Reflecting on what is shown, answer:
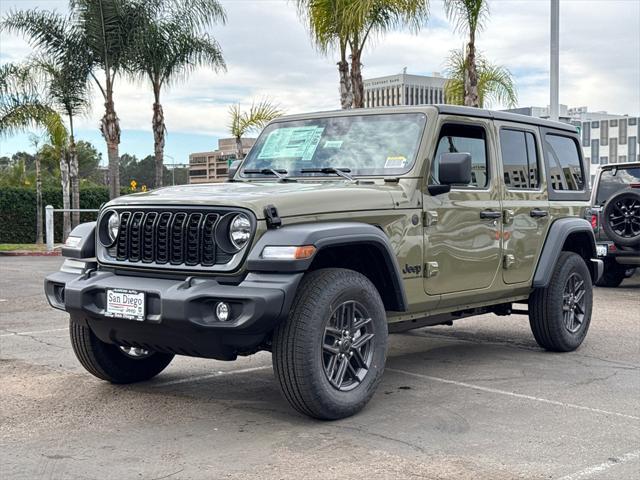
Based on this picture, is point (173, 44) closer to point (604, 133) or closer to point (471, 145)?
point (471, 145)

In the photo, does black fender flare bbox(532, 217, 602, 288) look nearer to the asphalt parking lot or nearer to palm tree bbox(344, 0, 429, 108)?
the asphalt parking lot

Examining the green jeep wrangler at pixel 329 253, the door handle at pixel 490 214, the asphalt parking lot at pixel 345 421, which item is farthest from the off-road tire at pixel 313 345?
the door handle at pixel 490 214

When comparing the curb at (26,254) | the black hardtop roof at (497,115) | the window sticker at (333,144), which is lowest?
the curb at (26,254)

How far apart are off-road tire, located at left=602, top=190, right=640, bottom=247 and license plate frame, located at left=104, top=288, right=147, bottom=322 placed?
8.67 metres

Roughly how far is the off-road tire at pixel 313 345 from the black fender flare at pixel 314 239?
0.65ft

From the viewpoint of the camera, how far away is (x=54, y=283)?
5848mm

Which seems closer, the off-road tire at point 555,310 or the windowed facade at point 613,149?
the off-road tire at point 555,310

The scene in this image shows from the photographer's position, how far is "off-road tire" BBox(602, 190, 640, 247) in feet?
39.9

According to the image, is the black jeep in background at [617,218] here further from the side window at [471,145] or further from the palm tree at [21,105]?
the palm tree at [21,105]

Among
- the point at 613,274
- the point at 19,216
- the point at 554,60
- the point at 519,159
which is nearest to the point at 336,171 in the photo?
the point at 519,159

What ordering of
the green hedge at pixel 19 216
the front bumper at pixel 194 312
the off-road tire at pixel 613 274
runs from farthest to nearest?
the green hedge at pixel 19 216 < the off-road tire at pixel 613 274 < the front bumper at pixel 194 312

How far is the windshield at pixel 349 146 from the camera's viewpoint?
6309mm

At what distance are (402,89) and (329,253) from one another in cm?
1554

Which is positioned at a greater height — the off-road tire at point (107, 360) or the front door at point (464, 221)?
the front door at point (464, 221)
